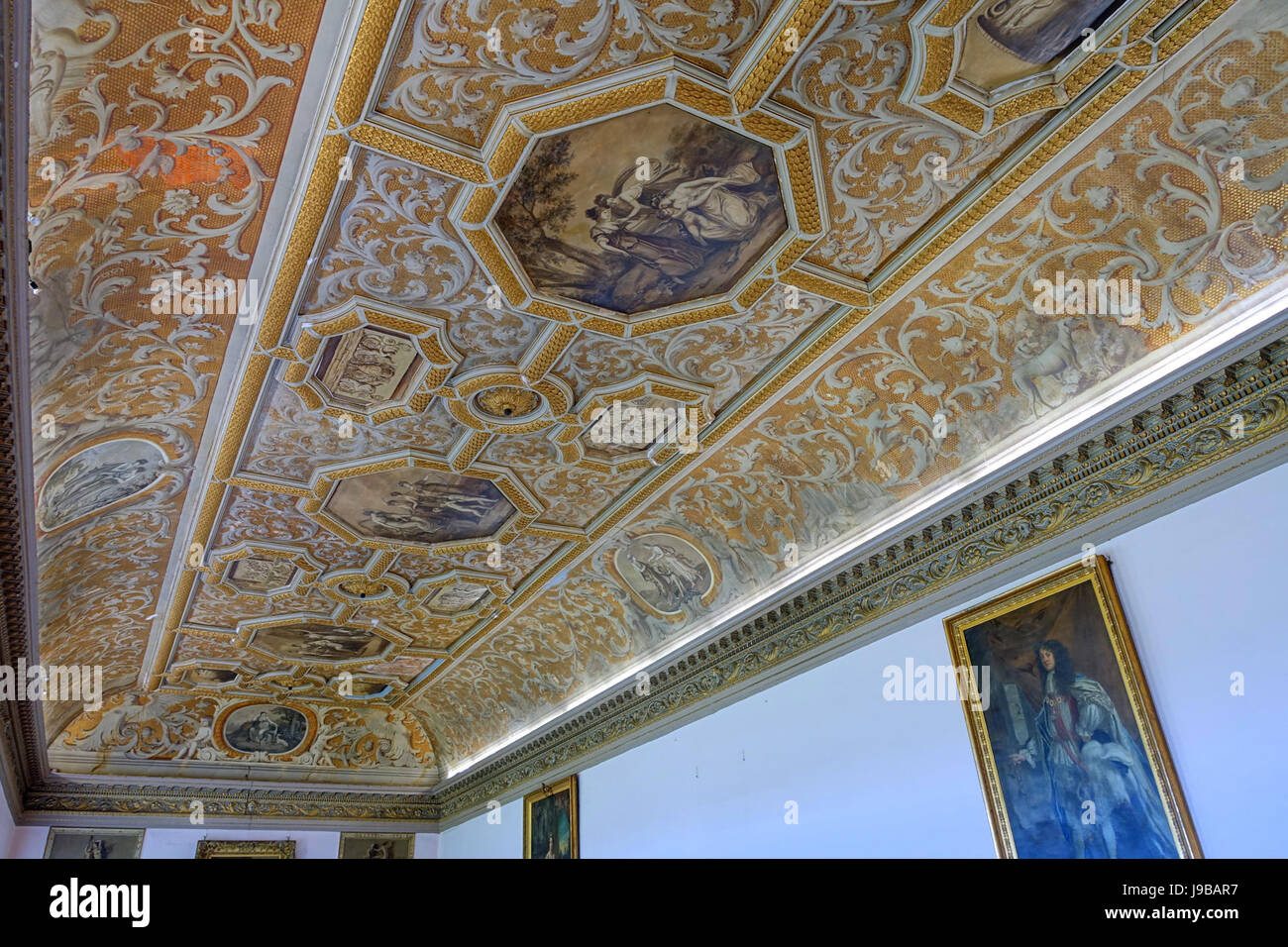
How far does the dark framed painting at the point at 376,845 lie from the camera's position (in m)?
21.4

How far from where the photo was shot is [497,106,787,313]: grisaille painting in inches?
274

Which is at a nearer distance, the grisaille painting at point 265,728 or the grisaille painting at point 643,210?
the grisaille painting at point 643,210

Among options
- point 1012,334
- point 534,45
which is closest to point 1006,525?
point 1012,334

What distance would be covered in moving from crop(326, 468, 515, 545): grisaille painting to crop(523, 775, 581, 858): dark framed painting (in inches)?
234

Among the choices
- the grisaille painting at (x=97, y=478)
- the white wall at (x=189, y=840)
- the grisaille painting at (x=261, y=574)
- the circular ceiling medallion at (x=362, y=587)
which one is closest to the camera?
the grisaille painting at (x=97, y=478)

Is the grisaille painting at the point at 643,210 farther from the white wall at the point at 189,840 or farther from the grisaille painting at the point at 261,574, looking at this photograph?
the white wall at the point at 189,840

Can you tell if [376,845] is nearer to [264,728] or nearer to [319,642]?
[264,728]

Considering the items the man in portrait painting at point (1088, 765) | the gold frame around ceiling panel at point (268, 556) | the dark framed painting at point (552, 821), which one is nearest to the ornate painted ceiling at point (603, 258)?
the gold frame around ceiling panel at point (268, 556)

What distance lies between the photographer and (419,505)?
12508mm

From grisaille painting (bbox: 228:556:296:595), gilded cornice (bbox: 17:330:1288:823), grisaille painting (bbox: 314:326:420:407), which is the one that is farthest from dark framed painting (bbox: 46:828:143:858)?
grisaille painting (bbox: 314:326:420:407)

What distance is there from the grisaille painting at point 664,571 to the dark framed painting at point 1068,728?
15.8 ft

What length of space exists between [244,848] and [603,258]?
18.1 meters

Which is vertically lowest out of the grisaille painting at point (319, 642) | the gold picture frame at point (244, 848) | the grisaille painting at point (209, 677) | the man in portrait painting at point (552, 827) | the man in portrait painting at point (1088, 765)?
the man in portrait painting at point (1088, 765)
